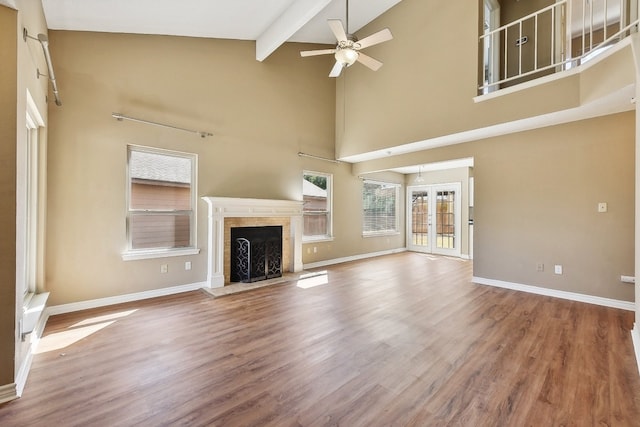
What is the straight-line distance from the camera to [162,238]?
4.20 meters

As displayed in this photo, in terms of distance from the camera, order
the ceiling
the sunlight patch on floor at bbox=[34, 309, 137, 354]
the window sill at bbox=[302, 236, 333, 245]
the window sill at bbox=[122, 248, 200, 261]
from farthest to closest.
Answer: the window sill at bbox=[302, 236, 333, 245]
the window sill at bbox=[122, 248, 200, 261]
the ceiling
the sunlight patch on floor at bbox=[34, 309, 137, 354]

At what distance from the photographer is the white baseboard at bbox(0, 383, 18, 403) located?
6.13ft

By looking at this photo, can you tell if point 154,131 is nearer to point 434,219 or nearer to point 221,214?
point 221,214

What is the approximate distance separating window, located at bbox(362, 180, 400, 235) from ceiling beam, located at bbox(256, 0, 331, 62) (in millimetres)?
3899

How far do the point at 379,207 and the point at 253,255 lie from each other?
4.30 m

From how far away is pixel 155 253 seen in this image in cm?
406

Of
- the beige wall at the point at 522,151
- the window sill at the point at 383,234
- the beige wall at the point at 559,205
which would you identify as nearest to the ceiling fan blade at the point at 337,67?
the beige wall at the point at 522,151

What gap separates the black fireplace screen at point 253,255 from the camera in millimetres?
4875

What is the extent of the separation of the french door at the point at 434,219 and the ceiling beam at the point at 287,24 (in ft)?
19.0

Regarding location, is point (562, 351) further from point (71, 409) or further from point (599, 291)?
point (71, 409)

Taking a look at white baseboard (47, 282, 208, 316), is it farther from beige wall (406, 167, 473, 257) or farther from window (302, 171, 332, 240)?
beige wall (406, 167, 473, 257)

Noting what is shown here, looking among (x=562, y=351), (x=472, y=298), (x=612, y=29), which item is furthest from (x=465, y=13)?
(x=562, y=351)

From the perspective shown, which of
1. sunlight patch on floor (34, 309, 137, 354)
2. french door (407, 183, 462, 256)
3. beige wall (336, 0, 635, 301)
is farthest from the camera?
french door (407, 183, 462, 256)

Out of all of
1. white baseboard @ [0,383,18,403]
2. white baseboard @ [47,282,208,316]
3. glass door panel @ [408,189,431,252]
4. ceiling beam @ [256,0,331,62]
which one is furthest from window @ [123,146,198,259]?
glass door panel @ [408,189,431,252]
